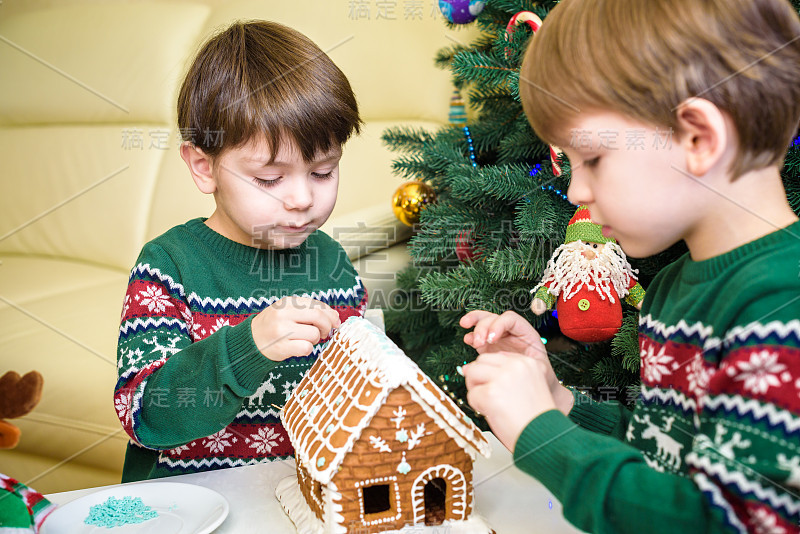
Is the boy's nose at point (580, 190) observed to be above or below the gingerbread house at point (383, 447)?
above

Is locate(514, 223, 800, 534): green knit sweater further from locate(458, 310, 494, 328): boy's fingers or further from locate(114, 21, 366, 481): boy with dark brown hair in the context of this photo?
locate(114, 21, 366, 481): boy with dark brown hair

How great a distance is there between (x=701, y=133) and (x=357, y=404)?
383 mm

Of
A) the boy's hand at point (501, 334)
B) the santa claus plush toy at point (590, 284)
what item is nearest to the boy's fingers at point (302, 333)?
the boy's hand at point (501, 334)

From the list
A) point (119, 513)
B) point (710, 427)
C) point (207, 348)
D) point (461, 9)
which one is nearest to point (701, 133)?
point (710, 427)

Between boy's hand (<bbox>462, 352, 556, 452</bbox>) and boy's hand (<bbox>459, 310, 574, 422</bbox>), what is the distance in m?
0.10

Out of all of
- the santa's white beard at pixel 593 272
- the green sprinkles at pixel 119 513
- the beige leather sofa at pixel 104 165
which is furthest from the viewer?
the beige leather sofa at pixel 104 165

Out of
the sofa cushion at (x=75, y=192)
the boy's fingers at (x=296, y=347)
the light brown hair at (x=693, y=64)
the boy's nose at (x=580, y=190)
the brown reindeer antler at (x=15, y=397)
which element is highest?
the light brown hair at (x=693, y=64)

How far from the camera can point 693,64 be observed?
542 mm

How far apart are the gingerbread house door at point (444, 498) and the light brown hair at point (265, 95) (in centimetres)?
45

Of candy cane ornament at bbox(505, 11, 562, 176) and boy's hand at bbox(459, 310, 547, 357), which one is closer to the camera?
boy's hand at bbox(459, 310, 547, 357)

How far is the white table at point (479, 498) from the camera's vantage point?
0.73 metres

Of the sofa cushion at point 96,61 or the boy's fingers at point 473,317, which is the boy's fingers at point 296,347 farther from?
the sofa cushion at point 96,61

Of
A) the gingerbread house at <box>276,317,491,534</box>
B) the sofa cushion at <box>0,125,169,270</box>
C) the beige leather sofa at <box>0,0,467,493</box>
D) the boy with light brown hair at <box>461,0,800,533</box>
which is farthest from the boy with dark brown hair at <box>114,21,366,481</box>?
the sofa cushion at <box>0,125,169,270</box>

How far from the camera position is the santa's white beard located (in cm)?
101
